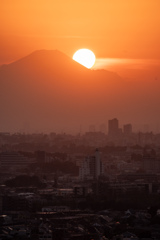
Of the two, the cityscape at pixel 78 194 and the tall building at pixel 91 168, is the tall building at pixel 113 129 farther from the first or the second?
the tall building at pixel 91 168

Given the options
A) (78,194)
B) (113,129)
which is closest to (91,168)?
(78,194)

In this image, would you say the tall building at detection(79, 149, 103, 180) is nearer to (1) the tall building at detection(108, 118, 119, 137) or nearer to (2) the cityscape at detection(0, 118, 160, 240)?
(2) the cityscape at detection(0, 118, 160, 240)

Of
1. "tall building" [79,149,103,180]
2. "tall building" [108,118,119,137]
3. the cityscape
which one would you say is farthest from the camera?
"tall building" [108,118,119,137]

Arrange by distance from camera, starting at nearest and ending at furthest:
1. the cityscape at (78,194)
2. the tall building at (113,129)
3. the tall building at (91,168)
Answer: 1. the cityscape at (78,194)
2. the tall building at (91,168)
3. the tall building at (113,129)

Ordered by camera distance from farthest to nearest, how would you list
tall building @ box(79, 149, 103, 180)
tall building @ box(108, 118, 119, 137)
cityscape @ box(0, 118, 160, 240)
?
tall building @ box(108, 118, 119, 137), tall building @ box(79, 149, 103, 180), cityscape @ box(0, 118, 160, 240)

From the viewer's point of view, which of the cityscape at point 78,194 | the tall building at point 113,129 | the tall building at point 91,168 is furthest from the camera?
the tall building at point 113,129

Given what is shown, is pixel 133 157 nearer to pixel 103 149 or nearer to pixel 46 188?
pixel 103 149

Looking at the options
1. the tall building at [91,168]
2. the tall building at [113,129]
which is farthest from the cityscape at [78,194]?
the tall building at [113,129]

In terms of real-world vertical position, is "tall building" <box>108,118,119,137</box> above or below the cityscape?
above

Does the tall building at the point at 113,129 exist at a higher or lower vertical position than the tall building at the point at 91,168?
higher

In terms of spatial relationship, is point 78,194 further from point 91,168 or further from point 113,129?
point 113,129

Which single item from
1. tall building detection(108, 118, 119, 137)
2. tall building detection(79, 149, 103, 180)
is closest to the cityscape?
tall building detection(79, 149, 103, 180)

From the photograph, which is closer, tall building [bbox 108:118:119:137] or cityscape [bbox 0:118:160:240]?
cityscape [bbox 0:118:160:240]
